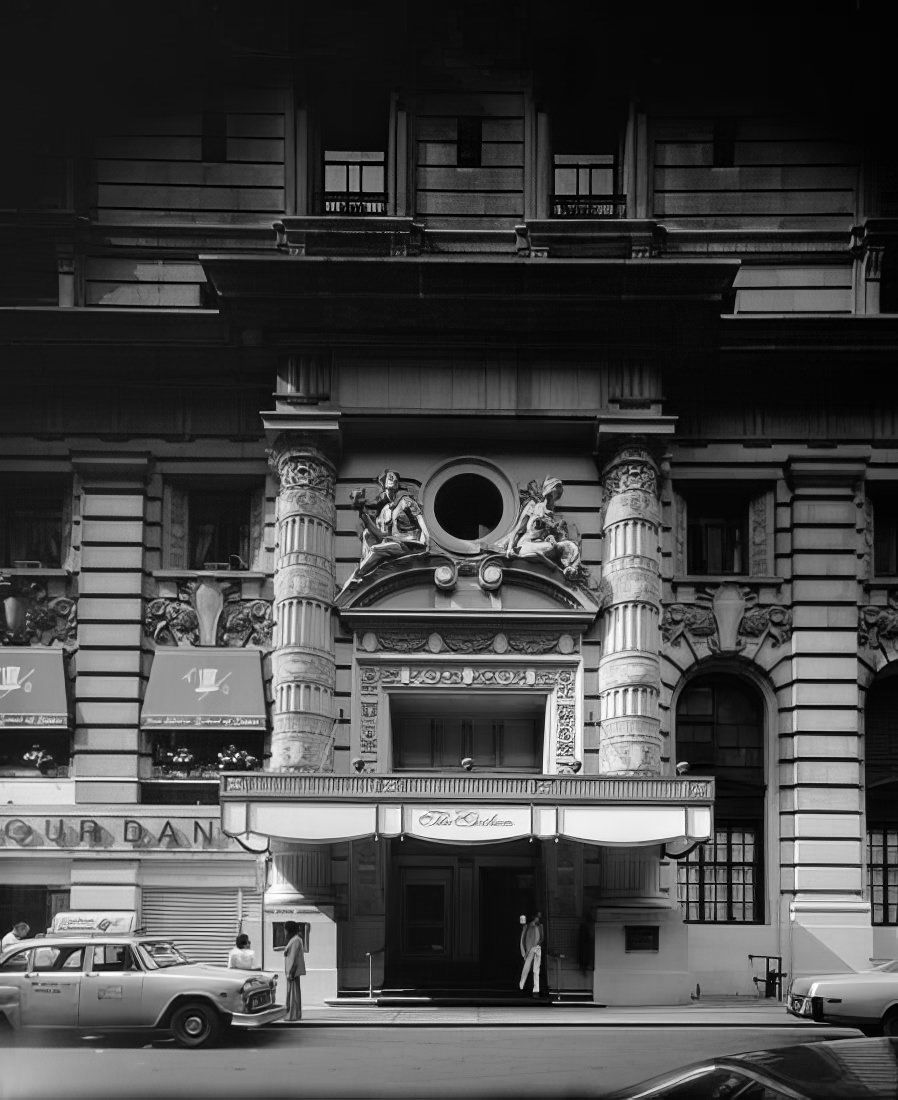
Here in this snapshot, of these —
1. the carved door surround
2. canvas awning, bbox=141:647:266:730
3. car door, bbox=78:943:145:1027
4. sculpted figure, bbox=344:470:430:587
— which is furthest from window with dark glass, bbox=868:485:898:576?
car door, bbox=78:943:145:1027

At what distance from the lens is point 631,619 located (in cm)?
3150

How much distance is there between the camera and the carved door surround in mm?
31688

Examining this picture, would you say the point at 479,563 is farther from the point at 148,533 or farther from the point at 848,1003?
the point at 848,1003

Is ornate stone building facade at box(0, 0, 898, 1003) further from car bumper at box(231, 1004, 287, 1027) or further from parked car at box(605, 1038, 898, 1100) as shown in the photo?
parked car at box(605, 1038, 898, 1100)

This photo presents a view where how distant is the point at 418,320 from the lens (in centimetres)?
3203

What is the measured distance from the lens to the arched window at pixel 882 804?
107 feet

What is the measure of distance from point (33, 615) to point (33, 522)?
2.21 m

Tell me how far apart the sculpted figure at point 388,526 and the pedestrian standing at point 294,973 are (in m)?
7.85

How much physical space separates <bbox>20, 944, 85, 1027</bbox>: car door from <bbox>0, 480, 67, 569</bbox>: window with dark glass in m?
12.1

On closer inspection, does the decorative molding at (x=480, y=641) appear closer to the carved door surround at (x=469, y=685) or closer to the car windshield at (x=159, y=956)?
the carved door surround at (x=469, y=685)

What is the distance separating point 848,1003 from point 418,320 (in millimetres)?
16038

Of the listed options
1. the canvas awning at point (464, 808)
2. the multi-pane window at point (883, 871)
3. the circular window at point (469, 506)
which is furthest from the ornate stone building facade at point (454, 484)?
the canvas awning at point (464, 808)

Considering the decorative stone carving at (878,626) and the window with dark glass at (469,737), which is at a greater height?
the decorative stone carving at (878,626)

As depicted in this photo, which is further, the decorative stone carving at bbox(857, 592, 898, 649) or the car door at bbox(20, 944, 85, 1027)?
the decorative stone carving at bbox(857, 592, 898, 649)
